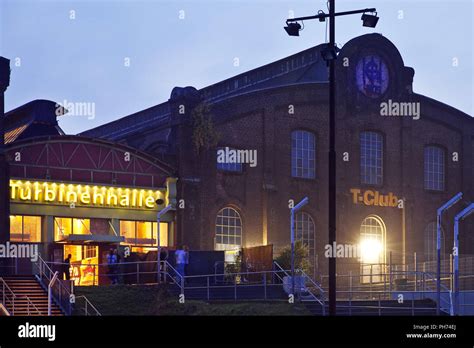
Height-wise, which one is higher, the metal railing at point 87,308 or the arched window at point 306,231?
the arched window at point 306,231

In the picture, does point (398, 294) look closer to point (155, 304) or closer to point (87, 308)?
point (155, 304)

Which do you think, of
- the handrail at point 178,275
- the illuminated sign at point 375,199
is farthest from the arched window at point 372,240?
the handrail at point 178,275

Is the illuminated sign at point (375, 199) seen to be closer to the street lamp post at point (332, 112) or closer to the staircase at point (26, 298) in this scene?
the staircase at point (26, 298)

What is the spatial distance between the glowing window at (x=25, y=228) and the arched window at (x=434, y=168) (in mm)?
21828

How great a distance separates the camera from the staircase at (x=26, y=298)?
29062mm

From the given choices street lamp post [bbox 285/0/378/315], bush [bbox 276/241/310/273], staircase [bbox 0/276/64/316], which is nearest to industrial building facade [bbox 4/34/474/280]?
bush [bbox 276/241/310/273]

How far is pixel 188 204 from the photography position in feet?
133

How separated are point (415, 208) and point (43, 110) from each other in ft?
62.2

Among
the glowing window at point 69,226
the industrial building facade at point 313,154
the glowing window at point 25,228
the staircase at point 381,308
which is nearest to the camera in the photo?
the staircase at point 381,308

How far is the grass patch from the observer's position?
2978 centimetres

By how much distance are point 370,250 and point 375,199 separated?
2.51m

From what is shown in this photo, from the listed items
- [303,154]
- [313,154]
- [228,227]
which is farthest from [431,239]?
[228,227]

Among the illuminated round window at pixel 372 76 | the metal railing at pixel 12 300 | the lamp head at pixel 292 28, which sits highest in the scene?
the illuminated round window at pixel 372 76

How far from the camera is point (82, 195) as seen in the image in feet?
123
